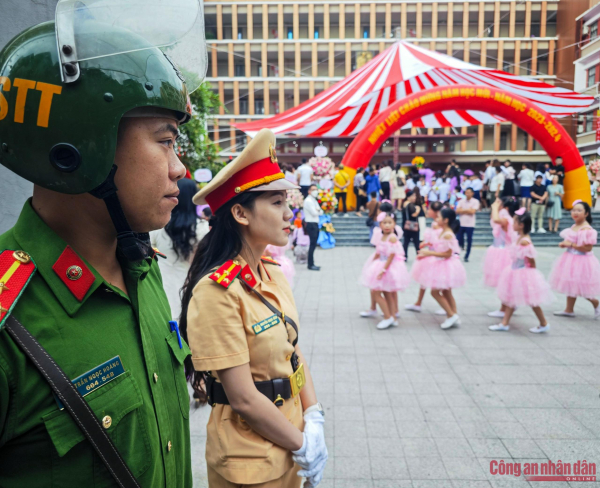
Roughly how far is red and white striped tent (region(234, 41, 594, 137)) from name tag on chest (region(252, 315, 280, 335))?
11856 millimetres

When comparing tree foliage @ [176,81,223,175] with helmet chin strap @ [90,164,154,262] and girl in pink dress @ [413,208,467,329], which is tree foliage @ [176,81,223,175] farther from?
helmet chin strap @ [90,164,154,262]

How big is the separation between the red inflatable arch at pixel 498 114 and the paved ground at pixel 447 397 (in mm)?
9073

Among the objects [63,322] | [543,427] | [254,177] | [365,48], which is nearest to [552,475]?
[543,427]

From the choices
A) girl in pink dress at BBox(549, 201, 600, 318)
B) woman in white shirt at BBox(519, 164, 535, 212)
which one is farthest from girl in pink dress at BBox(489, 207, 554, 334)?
woman in white shirt at BBox(519, 164, 535, 212)

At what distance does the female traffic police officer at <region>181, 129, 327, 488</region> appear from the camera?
1597mm

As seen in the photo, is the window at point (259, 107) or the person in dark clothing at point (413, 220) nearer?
the person in dark clothing at point (413, 220)

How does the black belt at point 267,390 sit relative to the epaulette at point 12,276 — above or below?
below

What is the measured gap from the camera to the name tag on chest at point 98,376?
0.96 meters

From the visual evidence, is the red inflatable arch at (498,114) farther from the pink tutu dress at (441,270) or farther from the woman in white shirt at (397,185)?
the pink tutu dress at (441,270)

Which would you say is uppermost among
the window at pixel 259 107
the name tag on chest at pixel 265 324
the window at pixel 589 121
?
the window at pixel 259 107

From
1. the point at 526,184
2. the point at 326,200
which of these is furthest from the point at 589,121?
the point at 326,200

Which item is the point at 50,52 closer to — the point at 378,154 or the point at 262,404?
the point at 262,404

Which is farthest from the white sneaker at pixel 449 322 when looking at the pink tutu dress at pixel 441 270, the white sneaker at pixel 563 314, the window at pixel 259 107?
the window at pixel 259 107

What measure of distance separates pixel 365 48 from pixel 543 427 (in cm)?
4103
